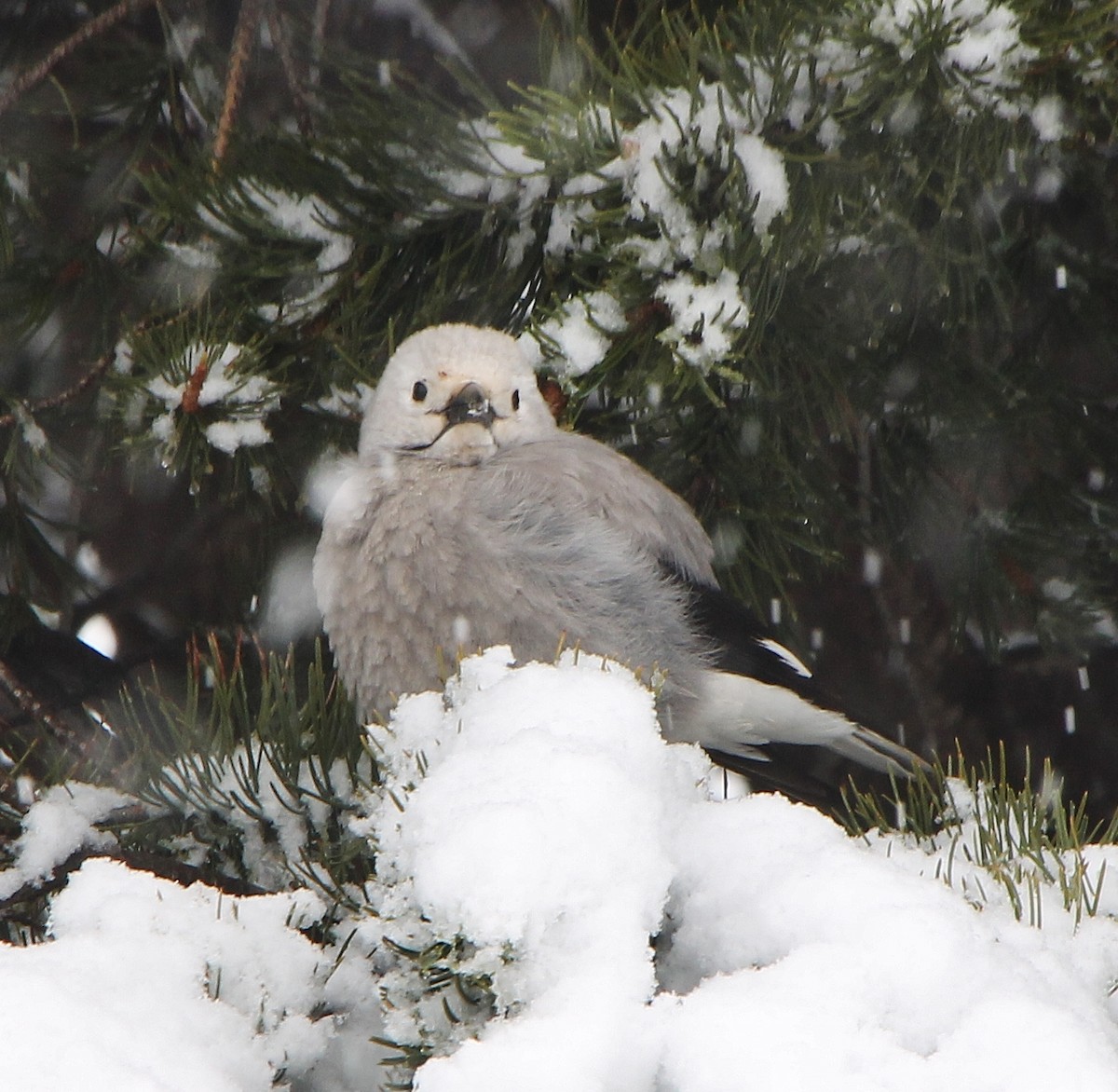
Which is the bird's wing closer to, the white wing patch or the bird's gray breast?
the bird's gray breast

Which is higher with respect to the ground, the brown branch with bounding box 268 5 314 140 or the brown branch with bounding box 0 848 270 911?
the brown branch with bounding box 268 5 314 140

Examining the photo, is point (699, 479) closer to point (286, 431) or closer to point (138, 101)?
point (286, 431)

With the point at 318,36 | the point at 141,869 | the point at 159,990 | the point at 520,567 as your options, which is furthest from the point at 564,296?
the point at 159,990

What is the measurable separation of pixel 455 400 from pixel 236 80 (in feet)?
1.94

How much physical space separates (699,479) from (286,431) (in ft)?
2.22

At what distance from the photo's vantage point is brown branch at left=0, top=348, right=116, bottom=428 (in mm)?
1925

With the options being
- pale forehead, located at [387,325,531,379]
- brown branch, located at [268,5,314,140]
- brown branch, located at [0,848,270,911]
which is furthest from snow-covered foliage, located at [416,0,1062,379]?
brown branch, located at [0,848,270,911]

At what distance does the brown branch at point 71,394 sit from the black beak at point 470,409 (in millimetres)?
542

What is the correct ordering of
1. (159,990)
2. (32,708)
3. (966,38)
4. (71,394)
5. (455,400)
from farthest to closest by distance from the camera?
(455,400) → (71,394) → (32,708) → (966,38) → (159,990)

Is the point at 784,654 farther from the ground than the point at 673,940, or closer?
farther from the ground

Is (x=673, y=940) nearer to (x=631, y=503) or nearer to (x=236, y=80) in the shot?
(x=631, y=503)

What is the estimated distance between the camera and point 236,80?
191cm

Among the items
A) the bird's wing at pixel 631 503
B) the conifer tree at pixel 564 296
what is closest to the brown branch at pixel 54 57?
the conifer tree at pixel 564 296

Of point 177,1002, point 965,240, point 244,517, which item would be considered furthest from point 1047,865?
point 244,517
